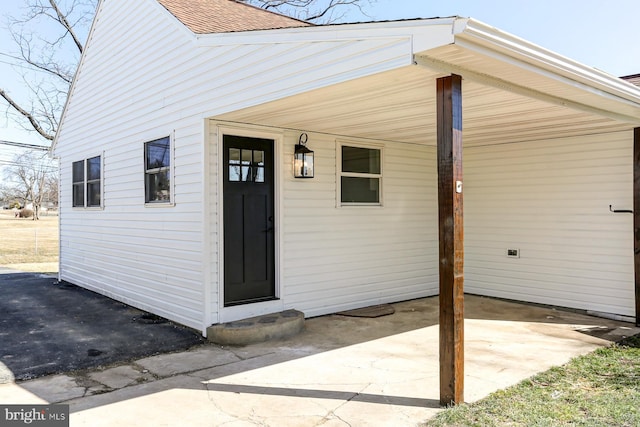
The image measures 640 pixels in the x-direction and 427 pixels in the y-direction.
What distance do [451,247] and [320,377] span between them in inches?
61.2

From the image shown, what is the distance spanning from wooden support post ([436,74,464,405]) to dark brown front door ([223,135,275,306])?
2781 mm

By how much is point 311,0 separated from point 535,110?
1443cm

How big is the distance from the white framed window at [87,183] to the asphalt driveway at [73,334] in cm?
168

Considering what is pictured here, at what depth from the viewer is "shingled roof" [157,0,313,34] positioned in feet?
19.2

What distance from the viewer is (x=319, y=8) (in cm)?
1748

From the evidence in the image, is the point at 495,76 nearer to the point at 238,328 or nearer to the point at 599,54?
the point at 238,328

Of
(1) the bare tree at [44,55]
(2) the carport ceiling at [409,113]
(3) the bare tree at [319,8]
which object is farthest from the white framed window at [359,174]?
(1) the bare tree at [44,55]

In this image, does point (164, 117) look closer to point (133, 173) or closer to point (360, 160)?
point (133, 173)

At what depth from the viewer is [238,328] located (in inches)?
193

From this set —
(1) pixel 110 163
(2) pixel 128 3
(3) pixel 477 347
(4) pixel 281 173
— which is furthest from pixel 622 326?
(2) pixel 128 3

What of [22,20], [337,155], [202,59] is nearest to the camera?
[202,59]

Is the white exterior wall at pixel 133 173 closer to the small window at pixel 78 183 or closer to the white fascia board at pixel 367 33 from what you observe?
the small window at pixel 78 183

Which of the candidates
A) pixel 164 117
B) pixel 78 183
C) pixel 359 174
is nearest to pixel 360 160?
pixel 359 174

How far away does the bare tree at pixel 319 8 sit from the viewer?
56.5 feet
